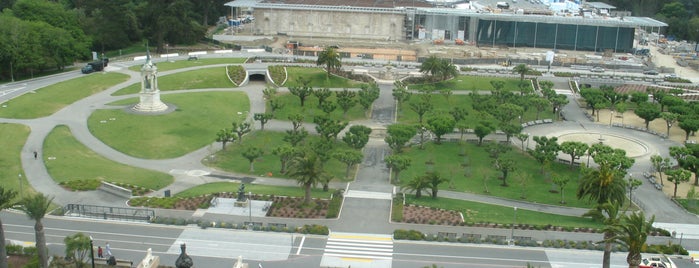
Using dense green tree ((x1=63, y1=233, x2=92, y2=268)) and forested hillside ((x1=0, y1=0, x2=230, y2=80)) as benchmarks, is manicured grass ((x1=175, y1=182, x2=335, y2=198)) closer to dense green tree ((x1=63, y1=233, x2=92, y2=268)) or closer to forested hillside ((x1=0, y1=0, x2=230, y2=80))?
dense green tree ((x1=63, y1=233, x2=92, y2=268))

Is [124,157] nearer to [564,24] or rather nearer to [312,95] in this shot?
[312,95]

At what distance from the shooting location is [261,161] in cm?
9012

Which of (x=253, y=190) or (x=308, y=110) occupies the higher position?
(x=308, y=110)

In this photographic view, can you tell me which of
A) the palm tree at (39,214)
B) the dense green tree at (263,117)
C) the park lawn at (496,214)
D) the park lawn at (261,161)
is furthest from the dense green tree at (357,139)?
the palm tree at (39,214)

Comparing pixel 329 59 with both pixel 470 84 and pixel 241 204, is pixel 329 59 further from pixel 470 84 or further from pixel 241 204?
pixel 241 204

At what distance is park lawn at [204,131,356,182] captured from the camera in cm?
Result: 8625

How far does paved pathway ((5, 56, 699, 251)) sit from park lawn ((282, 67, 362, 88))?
13.3m

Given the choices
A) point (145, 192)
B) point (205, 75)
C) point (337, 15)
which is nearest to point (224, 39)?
point (337, 15)

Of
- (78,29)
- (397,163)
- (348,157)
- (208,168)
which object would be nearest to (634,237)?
(397,163)

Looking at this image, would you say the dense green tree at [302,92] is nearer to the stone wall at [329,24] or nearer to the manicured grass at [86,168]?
the manicured grass at [86,168]

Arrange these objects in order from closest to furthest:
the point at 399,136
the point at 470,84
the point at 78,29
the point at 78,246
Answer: the point at 78,246
the point at 399,136
the point at 470,84
the point at 78,29

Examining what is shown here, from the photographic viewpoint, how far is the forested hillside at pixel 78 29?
120 meters

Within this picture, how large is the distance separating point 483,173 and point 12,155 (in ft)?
185

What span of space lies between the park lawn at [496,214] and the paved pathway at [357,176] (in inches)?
92.3
